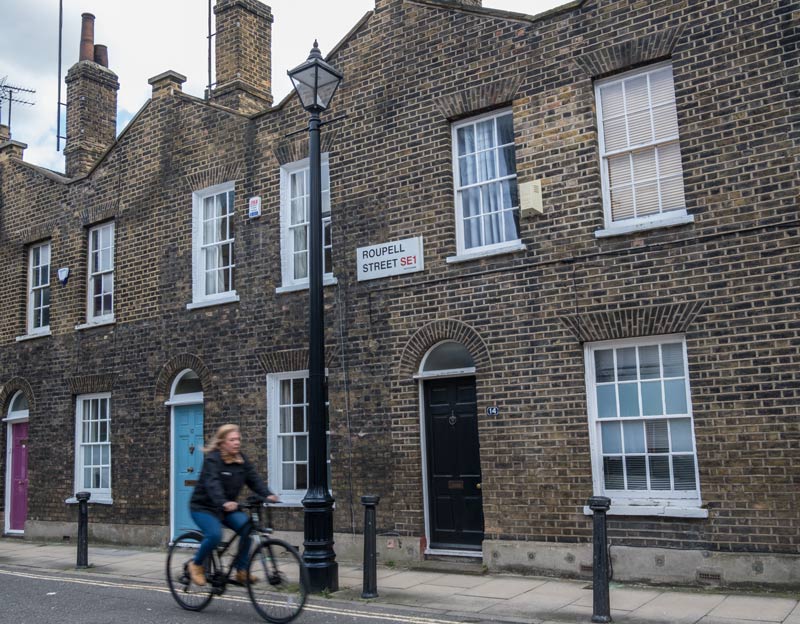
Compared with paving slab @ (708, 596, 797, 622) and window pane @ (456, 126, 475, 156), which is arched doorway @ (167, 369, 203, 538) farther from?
paving slab @ (708, 596, 797, 622)

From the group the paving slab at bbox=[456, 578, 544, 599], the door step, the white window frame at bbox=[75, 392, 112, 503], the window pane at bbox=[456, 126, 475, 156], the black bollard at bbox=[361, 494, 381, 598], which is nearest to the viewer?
the black bollard at bbox=[361, 494, 381, 598]

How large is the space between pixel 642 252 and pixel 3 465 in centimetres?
1382

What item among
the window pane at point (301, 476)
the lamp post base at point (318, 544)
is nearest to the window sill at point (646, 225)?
the lamp post base at point (318, 544)

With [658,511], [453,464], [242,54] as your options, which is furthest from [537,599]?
[242,54]

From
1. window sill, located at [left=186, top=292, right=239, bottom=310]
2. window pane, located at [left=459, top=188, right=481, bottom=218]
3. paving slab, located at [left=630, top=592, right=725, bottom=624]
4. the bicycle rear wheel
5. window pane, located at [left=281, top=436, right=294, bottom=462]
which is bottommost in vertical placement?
paving slab, located at [left=630, top=592, right=725, bottom=624]

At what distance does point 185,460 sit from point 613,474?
753 cm

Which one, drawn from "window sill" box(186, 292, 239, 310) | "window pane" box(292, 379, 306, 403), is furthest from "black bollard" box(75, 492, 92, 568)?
"window sill" box(186, 292, 239, 310)

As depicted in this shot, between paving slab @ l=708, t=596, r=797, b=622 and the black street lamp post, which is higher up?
the black street lamp post

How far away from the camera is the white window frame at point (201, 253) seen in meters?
13.9

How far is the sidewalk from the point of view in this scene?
7.69 m

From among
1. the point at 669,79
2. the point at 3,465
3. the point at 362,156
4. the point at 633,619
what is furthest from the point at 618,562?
the point at 3,465

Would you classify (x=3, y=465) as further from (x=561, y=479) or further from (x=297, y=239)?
(x=561, y=479)

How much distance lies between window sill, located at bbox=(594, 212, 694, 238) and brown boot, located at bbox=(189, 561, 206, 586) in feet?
19.2

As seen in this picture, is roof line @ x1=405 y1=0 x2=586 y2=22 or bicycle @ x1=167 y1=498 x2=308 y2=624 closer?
bicycle @ x1=167 y1=498 x2=308 y2=624
